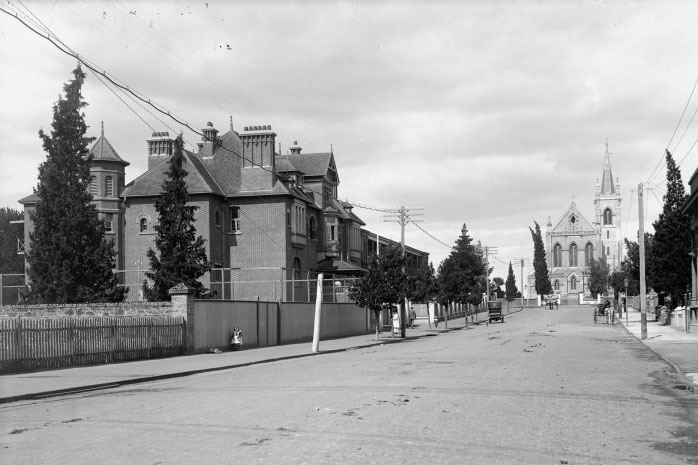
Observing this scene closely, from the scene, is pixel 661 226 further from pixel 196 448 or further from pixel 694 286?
pixel 196 448

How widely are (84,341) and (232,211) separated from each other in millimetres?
28876

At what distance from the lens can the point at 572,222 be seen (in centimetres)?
15238

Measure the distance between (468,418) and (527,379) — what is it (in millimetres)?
6091

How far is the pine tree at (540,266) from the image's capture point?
456 feet

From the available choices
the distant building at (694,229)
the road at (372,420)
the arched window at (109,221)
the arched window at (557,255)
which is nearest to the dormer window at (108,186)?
the arched window at (109,221)

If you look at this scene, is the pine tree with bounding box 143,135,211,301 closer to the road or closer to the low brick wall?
the low brick wall

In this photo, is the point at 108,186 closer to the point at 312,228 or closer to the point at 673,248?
the point at 312,228

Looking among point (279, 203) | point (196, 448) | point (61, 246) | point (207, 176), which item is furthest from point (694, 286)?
point (196, 448)

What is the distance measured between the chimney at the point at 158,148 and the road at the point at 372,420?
36737 millimetres

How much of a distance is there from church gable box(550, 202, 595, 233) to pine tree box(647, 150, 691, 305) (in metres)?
101

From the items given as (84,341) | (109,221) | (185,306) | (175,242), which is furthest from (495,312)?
(84,341)

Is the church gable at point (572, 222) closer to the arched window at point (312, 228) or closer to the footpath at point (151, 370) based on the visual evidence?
the arched window at point (312, 228)

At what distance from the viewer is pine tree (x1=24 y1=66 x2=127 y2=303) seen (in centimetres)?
3900

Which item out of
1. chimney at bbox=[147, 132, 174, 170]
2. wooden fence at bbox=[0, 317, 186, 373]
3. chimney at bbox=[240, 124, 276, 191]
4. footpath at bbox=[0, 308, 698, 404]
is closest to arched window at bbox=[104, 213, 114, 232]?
chimney at bbox=[147, 132, 174, 170]
